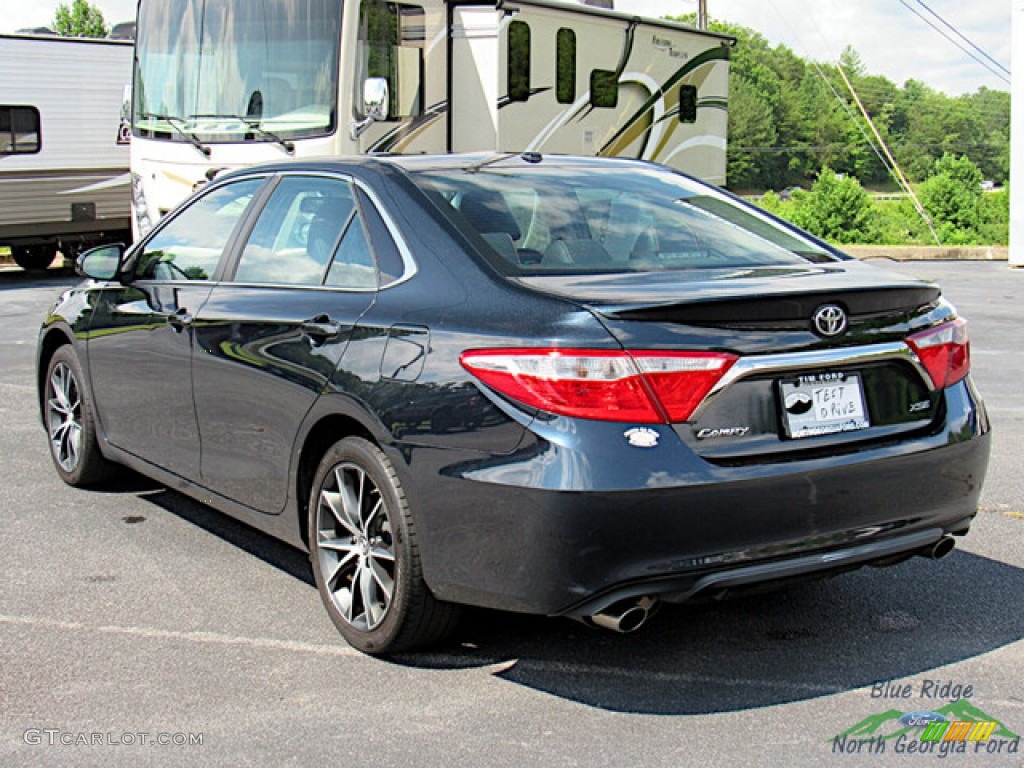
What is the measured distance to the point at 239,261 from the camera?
5.26 metres

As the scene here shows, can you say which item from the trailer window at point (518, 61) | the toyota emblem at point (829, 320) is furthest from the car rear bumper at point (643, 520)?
the trailer window at point (518, 61)

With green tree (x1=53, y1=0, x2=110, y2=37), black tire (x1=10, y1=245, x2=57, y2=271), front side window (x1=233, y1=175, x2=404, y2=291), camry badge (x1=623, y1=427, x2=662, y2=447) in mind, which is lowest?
black tire (x1=10, y1=245, x2=57, y2=271)

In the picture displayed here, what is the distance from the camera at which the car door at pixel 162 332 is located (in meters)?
5.43

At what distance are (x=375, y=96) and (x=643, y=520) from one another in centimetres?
900

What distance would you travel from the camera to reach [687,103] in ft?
60.7

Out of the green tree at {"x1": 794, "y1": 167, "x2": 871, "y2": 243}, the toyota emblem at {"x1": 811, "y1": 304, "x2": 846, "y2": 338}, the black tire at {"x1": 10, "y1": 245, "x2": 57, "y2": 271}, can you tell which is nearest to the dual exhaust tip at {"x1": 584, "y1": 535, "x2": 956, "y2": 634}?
the toyota emblem at {"x1": 811, "y1": 304, "x2": 846, "y2": 338}

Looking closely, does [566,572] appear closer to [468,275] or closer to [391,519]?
[391,519]

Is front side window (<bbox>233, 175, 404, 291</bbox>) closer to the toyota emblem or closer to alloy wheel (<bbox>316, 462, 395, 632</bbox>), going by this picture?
alloy wheel (<bbox>316, 462, 395, 632</bbox>)

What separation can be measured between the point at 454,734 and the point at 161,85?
10880 mm

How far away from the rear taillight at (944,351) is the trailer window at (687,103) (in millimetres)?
14410

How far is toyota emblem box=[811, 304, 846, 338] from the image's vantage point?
12.9 ft

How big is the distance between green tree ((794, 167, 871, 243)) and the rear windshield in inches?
957

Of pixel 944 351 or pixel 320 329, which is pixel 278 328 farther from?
pixel 944 351

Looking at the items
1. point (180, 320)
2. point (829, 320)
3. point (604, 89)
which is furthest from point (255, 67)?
point (829, 320)
